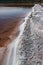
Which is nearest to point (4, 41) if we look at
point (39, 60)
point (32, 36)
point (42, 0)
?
point (32, 36)

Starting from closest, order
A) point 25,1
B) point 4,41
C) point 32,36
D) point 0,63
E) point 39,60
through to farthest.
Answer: point 39,60 → point 32,36 → point 0,63 → point 4,41 → point 25,1

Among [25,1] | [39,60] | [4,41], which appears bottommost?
[39,60]

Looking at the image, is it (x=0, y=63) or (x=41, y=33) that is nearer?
(x=41, y=33)

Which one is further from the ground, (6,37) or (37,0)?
(37,0)

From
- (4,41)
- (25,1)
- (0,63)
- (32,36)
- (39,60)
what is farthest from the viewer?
(25,1)

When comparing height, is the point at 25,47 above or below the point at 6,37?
below

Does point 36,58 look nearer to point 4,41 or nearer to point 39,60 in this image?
point 39,60

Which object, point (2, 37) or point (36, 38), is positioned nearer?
point (36, 38)

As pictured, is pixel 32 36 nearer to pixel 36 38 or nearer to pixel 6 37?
pixel 36 38

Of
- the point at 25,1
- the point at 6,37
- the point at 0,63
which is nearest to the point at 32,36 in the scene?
the point at 0,63
